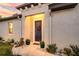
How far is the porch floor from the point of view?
312cm

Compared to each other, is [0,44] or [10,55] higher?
[0,44]

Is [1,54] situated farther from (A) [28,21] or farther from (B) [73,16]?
(B) [73,16]

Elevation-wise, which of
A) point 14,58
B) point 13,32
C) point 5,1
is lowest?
point 14,58

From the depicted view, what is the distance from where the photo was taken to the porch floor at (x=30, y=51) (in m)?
3.12

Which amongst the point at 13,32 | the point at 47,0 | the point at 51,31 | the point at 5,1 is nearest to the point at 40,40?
the point at 51,31

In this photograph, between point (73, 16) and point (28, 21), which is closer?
point (73, 16)

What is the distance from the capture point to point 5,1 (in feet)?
10.2

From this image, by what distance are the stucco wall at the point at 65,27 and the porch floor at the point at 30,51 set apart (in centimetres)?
28

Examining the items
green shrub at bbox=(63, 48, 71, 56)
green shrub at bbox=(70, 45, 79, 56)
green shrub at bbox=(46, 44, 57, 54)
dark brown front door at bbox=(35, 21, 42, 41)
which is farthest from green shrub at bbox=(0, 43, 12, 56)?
green shrub at bbox=(70, 45, 79, 56)

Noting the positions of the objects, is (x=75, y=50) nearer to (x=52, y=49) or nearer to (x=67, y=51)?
(x=67, y=51)

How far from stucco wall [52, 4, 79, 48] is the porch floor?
0.92ft

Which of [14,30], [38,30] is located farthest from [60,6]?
[14,30]

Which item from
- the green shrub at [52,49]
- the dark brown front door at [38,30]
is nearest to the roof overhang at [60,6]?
the dark brown front door at [38,30]

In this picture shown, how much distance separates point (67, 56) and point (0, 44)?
1.22m
